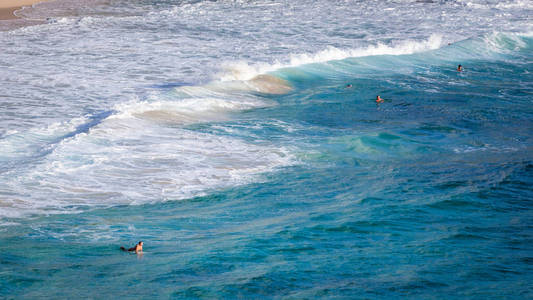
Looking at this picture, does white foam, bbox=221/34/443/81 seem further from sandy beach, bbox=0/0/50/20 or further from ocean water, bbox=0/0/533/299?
sandy beach, bbox=0/0/50/20

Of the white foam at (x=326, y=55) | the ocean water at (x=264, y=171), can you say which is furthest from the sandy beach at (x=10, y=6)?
the white foam at (x=326, y=55)

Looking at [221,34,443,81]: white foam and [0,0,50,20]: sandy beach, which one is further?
[0,0,50,20]: sandy beach

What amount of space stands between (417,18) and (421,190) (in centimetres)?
2589

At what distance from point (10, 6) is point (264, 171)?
110 ft

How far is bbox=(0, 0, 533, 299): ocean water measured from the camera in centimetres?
641

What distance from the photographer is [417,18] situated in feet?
108

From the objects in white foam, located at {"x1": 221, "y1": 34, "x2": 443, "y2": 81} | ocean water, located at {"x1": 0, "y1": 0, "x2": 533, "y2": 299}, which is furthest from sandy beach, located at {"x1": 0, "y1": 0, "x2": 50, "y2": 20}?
white foam, located at {"x1": 221, "y1": 34, "x2": 443, "y2": 81}

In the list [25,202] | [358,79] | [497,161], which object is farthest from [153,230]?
[358,79]

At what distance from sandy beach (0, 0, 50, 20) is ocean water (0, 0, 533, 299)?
1168cm

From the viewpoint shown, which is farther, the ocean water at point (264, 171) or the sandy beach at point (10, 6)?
the sandy beach at point (10, 6)

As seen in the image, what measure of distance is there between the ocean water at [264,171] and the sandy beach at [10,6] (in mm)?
11678

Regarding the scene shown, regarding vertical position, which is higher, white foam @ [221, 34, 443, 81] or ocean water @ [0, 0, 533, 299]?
white foam @ [221, 34, 443, 81]

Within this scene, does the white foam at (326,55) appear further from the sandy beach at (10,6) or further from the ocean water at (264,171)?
the sandy beach at (10,6)

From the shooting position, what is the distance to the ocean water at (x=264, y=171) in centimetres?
641
